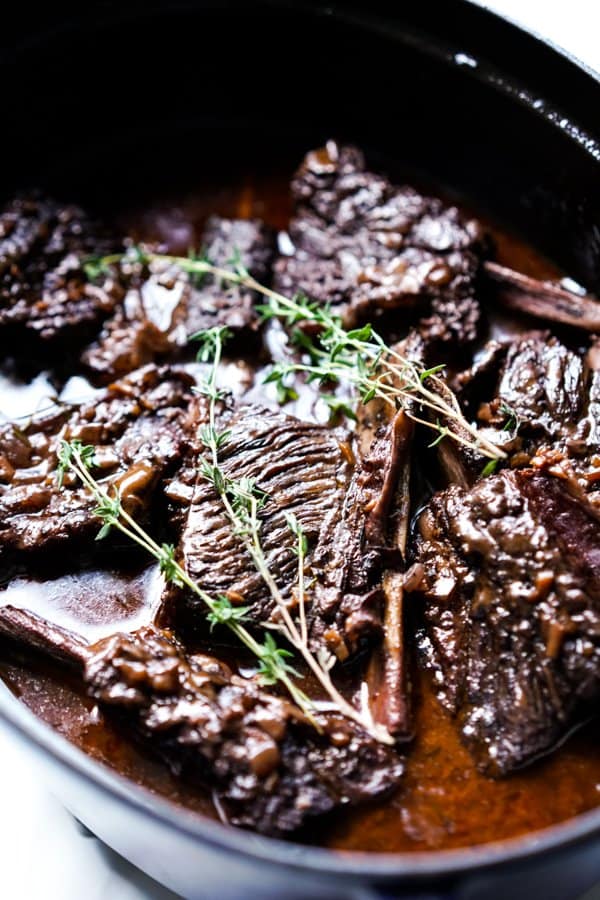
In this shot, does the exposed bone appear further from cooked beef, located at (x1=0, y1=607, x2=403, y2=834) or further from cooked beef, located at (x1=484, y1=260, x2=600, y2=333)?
cooked beef, located at (x1=484, y1=260, x2=600, y2=333)

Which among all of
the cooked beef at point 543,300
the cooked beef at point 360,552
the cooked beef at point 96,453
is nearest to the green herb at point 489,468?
the cooked beef at point 360,552

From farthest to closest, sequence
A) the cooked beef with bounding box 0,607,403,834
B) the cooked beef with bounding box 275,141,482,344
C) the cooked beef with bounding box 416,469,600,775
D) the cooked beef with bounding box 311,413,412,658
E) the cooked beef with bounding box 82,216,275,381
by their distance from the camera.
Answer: the cooked beef with bounding box 82,216,275,381, the cooked beef with bounding box 275,141,482,344, the cooked beef with bounding box 311,413,412,658, the cooked beef with bounding box 416,469,600,775, the cooked beef with bounding box 0,607,403,834

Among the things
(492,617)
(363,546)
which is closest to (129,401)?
(363,546)

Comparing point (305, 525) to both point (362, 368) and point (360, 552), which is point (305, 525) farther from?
point (362, 368)

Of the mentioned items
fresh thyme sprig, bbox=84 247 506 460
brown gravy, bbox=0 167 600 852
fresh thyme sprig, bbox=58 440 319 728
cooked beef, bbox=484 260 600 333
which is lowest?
brown gravy, bbox=0 167 600 852

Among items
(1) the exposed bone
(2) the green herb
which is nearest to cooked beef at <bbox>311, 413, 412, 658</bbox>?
(2) the green herb

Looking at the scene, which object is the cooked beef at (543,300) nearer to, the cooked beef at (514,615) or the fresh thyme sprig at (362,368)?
the fresh thyme sprig at (362,368)

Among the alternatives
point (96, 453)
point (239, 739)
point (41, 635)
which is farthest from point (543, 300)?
point (41, 635)
